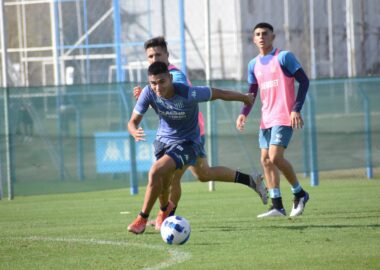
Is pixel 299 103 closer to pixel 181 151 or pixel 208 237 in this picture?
pixel 181 151

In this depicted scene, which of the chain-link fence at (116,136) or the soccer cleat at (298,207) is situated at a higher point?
the chain-link fence at (116,136)

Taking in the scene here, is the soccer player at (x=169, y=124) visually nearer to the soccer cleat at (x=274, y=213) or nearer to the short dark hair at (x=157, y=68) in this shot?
the short dark hair at (x=157, y=68)

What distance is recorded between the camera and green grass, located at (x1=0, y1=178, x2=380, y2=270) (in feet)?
26.2

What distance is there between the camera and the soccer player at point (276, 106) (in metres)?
11.6

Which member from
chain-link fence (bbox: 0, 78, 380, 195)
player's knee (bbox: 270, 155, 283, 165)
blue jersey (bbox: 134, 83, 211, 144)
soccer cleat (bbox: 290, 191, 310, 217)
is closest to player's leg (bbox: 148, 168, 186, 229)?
blue jersey (bbox: 134, 83, 211, 144)

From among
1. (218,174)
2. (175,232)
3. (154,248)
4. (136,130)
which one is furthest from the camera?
(218,174)

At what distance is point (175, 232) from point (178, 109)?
4.82 feet

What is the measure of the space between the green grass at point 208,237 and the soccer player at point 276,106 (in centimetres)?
37

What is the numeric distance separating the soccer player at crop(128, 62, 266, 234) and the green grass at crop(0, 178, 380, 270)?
21.1 inches

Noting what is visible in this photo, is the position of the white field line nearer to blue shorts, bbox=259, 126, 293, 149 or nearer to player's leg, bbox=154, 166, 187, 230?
player's leg, bbox=154, 166, 187, 230

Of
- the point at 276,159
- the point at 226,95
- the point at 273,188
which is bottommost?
the point at 273,188

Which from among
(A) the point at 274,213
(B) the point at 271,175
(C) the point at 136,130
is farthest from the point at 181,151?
(B) the point at 271,175

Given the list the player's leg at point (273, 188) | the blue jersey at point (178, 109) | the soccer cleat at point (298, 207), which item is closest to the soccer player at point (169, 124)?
the blue jersey at point (178, 109)

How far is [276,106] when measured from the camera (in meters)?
11.8
